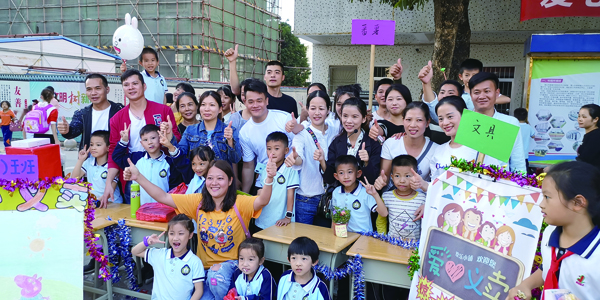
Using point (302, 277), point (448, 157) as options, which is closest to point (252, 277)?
point (302, 277)

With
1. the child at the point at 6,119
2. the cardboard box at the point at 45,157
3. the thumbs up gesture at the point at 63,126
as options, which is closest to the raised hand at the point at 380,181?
the cardboard box at the point at 45,157

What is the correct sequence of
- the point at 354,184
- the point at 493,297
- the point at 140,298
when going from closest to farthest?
the point at 493,297 < the point at 354,184 < the point at 140,298

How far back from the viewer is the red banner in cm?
743

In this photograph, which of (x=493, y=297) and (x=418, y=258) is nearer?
(x=493, y=297)

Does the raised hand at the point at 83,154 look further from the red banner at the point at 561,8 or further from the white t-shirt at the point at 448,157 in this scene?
the red banner at the point at 561,8

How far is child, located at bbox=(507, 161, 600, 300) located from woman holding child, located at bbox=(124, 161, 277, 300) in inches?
71.5

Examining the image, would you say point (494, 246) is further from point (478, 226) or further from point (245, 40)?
point (245, 40)

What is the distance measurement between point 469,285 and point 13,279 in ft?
8.96

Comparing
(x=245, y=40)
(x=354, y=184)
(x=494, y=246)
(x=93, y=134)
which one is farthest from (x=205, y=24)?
(x=494, y=246)

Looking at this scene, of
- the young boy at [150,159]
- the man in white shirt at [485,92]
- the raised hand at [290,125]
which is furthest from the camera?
the young boy at [150,159]

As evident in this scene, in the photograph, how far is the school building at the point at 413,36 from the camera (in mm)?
10047

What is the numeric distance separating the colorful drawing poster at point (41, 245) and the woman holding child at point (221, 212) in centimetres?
59

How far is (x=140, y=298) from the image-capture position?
3.53 m

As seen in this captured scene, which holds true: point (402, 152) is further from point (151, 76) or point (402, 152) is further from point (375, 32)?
point (151, 76)
